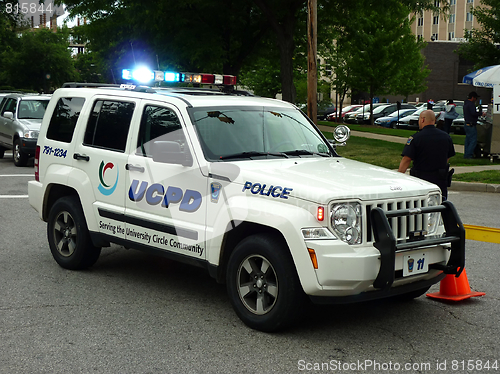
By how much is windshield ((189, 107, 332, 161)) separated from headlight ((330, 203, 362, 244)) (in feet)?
3.93

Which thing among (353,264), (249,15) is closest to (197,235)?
(353,264)

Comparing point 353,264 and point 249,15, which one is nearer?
point 353,264

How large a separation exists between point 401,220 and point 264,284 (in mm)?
1132

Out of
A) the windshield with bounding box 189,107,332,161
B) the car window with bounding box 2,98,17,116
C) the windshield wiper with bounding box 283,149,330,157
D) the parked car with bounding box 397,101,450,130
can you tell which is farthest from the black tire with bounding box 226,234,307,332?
the parked car with bounding box 397,101,450,130

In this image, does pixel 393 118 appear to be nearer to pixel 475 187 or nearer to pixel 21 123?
pixel 475 187

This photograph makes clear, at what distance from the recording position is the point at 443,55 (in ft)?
245

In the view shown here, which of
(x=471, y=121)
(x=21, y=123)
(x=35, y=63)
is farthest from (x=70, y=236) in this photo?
(x=35, y=63)

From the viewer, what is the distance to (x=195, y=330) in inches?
193

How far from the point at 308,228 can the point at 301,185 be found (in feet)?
1.14

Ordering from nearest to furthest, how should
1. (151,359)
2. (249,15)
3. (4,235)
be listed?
(151,359)
(4,235)
(249,15)

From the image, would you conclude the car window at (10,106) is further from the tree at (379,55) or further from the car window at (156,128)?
the tree at (379,55)

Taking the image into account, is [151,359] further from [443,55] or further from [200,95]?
[443,55]

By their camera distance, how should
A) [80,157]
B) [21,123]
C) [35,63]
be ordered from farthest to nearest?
[35,63]
[21,123]
[80,157]

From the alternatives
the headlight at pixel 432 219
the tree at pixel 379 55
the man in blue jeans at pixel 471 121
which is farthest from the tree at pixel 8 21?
the headlight at pixel 432 219
